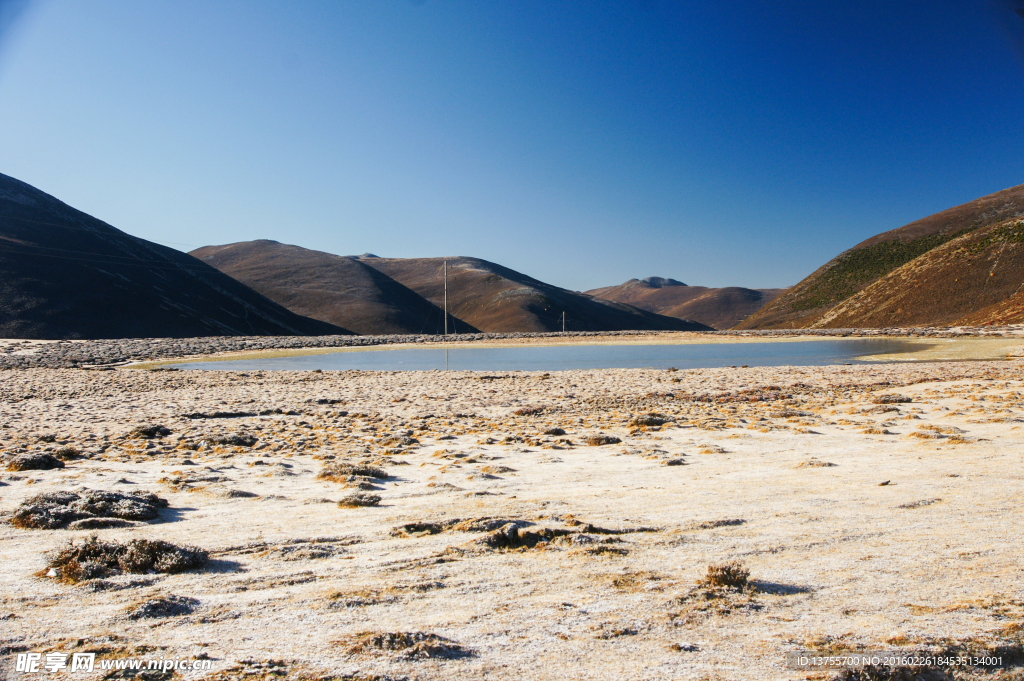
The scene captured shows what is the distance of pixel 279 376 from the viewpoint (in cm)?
2548

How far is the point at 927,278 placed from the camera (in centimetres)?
8788

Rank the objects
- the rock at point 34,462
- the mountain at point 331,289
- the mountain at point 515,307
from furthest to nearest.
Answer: the mountain at point 515,307, the mountain at point 331,289, the rock at point 34,462

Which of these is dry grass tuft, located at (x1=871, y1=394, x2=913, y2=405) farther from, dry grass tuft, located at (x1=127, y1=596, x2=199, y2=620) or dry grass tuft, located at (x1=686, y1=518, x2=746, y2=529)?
dry grass tuft, located at (x1=127, y1=596, x2=199, y2=620)

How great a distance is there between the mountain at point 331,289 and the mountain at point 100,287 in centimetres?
2002

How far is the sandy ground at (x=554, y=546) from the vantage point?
11.2ft

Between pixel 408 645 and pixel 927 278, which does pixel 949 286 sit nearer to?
pixel 927 278

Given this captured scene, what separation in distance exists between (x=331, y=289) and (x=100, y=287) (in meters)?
72.3

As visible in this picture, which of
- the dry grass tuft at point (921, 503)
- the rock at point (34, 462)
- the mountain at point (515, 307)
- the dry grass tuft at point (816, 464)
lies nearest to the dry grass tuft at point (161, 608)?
the rock at point (34, 462)

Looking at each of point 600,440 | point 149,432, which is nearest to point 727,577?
point 600,440

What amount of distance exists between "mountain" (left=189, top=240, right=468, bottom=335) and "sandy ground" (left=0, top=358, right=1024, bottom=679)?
12687cm

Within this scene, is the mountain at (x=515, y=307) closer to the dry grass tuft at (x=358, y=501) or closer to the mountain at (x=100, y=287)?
the mountain at (x=100, y=287)

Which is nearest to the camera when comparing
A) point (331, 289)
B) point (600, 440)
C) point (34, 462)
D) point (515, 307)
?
point (34, 462)

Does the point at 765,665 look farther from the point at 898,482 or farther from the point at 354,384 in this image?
the point at 354,384

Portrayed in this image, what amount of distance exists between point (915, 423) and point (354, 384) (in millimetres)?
17289
